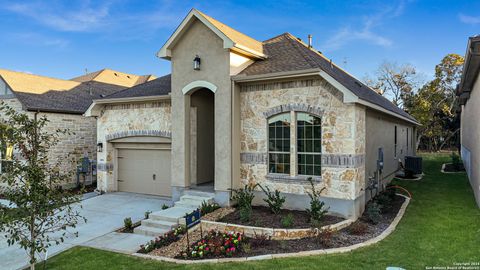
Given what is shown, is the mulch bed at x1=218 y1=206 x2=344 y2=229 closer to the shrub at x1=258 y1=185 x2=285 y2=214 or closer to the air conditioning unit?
the shrub at x1=258 y1=185 x2=285 y2=214

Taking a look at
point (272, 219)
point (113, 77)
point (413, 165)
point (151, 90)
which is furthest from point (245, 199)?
point (113, 77)

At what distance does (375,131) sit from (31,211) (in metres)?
11.0

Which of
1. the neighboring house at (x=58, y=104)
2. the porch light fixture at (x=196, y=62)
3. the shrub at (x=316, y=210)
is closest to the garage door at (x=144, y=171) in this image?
the neighboring house at (x=58, y=104)

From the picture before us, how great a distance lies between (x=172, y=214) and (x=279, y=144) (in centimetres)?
396

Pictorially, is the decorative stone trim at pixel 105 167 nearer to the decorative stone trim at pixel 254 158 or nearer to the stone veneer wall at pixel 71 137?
the stone veneer wall at pixel 71 137

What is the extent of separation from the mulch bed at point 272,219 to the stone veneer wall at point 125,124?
4831 millimetres

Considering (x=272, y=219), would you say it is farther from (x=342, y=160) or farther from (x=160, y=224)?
(x=160, y=224)

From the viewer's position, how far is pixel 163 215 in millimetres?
9312

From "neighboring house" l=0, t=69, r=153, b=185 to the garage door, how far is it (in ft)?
8.20

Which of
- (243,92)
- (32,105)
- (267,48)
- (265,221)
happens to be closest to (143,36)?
(32,105)

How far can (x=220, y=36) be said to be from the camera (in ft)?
32.9

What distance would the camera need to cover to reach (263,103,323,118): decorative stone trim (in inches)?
366

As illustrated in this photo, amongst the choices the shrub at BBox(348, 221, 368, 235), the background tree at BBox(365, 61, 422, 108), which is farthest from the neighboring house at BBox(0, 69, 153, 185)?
the background tree at BBox(365, 61, 422, 108)

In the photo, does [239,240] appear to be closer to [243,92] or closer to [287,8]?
[243,92]
